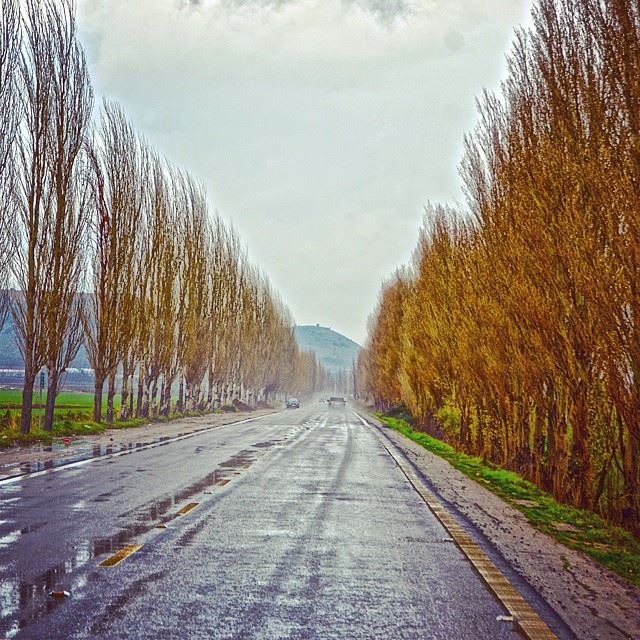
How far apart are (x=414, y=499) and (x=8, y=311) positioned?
651 inches

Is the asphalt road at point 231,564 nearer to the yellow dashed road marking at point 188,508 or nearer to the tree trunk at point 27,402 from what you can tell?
the yellow dashed road marking at point 188,508

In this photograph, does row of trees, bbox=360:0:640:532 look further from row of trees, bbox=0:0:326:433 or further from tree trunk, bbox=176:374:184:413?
tree trunk, bbox=176:374:184:413

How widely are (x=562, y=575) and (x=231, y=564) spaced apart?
308 cm

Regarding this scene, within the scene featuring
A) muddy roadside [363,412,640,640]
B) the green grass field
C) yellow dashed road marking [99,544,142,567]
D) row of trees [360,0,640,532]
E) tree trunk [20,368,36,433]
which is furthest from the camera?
the green grass field

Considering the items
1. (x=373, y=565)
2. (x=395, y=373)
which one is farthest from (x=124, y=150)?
(x=373, y=565)

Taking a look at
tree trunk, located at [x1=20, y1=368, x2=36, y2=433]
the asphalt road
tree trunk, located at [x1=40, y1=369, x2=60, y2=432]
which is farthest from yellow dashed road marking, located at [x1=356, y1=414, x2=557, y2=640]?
tree trunk, located at [x1=40, y1=369, x2=60, y2=432]

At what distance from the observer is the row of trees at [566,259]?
9586 millimetres

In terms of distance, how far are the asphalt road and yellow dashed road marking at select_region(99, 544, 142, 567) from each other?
8 cm

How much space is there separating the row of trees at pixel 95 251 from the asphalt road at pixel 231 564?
12822 millimetres

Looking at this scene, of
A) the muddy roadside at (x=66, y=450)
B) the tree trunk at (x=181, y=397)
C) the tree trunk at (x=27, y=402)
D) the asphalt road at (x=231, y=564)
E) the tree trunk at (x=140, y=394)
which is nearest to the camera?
the asphalt road at (x=231, y=564)

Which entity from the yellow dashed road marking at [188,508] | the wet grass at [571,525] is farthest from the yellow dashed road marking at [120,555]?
the wet grass at [571,525]

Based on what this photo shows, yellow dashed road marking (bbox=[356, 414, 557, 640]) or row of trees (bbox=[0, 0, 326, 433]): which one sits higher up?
row of trees (bbox=[0, 0, 326, 433])

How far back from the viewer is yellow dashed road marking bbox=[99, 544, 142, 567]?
6812 mm

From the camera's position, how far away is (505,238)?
14.7 metres
